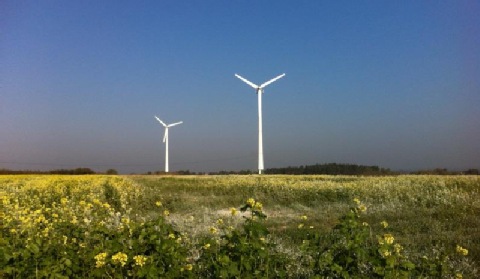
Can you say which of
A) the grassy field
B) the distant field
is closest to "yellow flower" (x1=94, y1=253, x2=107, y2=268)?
the distant field

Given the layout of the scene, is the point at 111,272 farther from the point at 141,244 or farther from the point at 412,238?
the point at 412,238

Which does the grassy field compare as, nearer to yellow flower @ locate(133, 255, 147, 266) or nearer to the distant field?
the distant field

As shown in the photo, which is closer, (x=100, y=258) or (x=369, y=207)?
(x=100, y=258)

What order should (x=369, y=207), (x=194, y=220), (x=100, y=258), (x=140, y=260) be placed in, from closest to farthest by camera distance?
(x=140, y=260), (x=100, y=258), (x=194, y=220), (x=369, y=207)

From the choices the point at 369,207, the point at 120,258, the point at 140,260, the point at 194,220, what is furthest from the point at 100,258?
the point at 369,207

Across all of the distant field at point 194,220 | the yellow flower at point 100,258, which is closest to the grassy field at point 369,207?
the distant field at point 194,220

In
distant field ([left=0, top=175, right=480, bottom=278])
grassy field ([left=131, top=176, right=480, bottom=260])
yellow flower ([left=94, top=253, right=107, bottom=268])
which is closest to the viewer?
yellow flower ([left=94, top=253, right=107, bottom=268])

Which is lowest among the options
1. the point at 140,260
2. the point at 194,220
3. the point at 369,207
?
the point at 194,220

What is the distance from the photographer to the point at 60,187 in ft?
78.9

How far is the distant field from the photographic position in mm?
6463

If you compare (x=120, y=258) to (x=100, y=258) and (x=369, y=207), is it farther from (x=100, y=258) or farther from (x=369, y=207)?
(x=369, y=207)

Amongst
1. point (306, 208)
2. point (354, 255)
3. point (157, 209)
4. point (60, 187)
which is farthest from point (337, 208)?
point (354, 255)

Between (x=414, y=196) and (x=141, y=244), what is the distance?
70.5 feet

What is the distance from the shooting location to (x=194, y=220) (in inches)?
658
